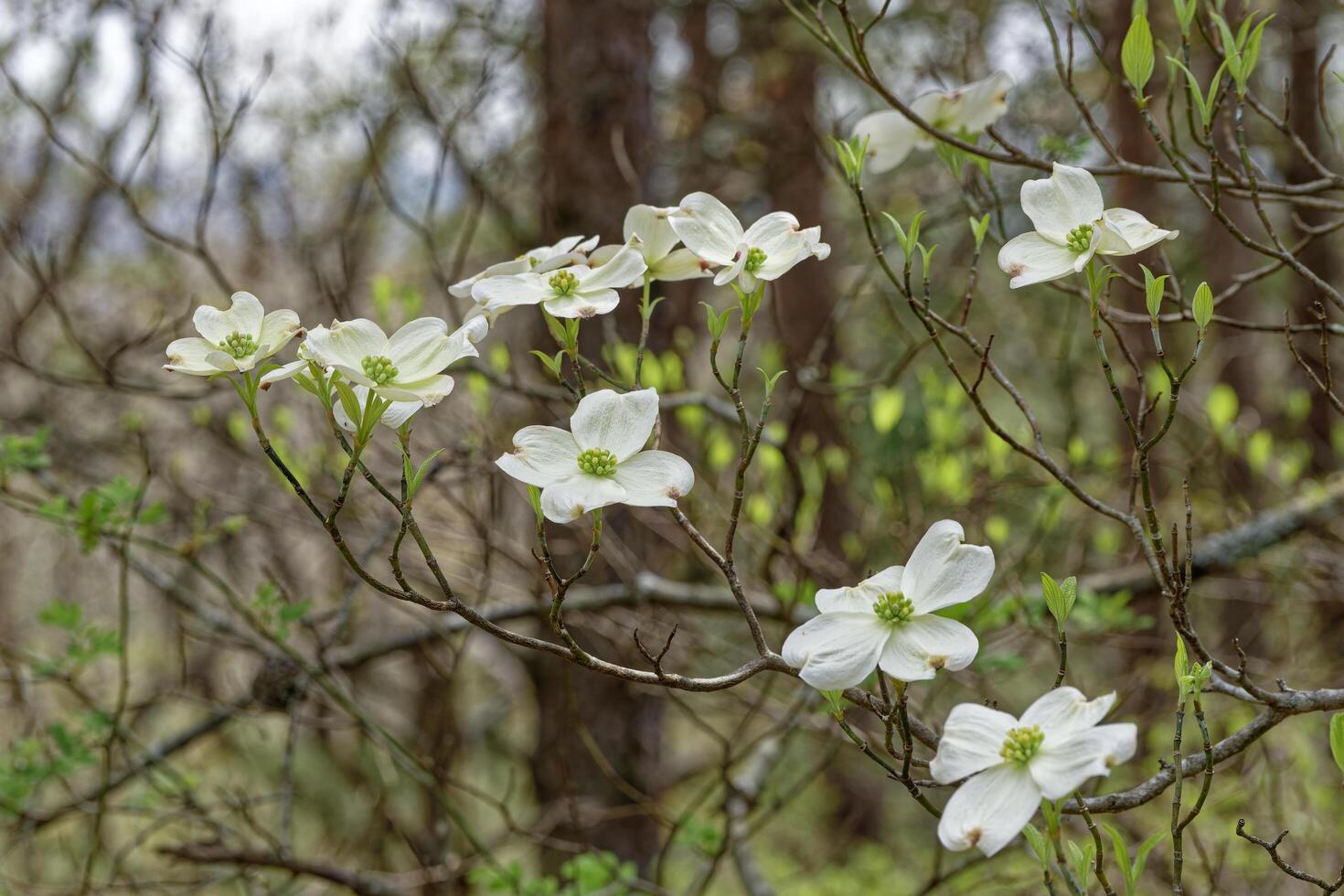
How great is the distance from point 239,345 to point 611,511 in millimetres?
2344

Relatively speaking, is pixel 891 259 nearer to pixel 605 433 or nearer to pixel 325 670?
pixel 325 670

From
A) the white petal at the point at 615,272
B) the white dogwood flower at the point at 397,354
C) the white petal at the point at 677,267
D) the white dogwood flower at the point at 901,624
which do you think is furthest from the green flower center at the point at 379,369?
the white dogwood flower at the point at 901,624

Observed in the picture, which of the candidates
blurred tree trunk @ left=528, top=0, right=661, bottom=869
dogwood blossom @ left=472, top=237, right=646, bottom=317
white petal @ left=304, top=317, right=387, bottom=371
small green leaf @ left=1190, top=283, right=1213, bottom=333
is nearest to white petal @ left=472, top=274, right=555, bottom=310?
dogwood blossom @ left=472, top=237, right=646, bottom=317

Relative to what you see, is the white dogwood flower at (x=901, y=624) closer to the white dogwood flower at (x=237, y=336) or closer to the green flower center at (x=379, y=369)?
the green flower center at (x=379, y=369)

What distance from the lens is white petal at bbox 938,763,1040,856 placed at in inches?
31.5

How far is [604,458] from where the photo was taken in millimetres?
970

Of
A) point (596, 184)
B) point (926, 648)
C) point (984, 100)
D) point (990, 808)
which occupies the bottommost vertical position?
point (990, 808)

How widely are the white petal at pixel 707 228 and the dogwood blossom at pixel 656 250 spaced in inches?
1.4

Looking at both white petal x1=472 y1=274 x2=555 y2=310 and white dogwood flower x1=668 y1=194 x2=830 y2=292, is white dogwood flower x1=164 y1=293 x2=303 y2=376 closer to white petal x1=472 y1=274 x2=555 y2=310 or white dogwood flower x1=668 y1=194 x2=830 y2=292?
white petal x1=472 y1=274 x2=555 y2=310

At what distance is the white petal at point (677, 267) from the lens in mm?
1141

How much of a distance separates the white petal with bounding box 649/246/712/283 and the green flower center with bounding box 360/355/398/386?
1.07 feet

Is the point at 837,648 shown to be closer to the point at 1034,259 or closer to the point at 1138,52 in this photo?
the point at 1034,259

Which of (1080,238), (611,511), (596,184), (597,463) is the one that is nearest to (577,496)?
(597,463)

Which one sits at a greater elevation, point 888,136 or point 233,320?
point 888,136
